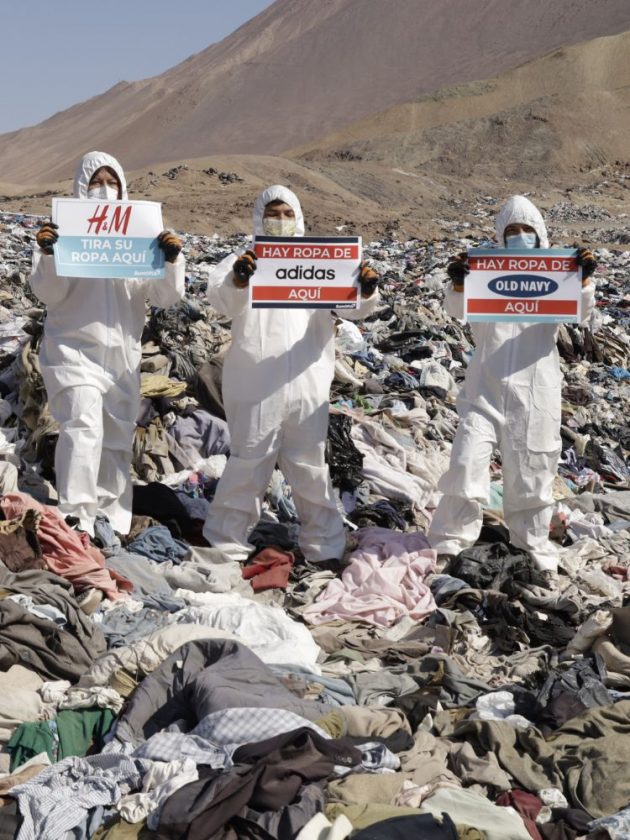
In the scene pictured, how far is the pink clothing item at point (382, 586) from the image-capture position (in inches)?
203

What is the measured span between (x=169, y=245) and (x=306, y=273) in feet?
2.17

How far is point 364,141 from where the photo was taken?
46594 mm

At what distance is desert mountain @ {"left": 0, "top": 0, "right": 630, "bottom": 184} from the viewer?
8494 centimetres

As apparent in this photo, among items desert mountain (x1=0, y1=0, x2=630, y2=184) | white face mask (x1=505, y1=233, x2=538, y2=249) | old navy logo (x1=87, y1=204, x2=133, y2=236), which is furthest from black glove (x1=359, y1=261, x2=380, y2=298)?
desert mountain (x1=0, y1=0, x2=630, y2=184)

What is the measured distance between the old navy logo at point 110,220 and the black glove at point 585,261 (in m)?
2.20

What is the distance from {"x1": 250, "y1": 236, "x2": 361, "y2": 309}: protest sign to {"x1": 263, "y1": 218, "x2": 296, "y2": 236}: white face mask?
0.08 metres

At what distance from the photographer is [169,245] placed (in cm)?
530

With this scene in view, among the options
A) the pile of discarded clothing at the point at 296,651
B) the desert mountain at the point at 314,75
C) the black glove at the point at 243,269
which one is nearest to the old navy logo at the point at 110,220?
the black glove at the point at 243,269

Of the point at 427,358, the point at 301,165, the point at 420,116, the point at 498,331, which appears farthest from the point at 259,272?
the point at 420,116

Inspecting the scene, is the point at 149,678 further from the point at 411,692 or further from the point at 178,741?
the point at 411,692

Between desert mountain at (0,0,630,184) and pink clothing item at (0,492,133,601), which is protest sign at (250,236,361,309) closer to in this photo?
pink clothing item at (0,492,133,601)

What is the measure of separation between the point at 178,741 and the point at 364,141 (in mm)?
45035

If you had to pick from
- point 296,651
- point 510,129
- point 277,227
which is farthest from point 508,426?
point 510,129

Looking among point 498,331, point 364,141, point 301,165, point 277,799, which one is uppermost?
point 364,141
